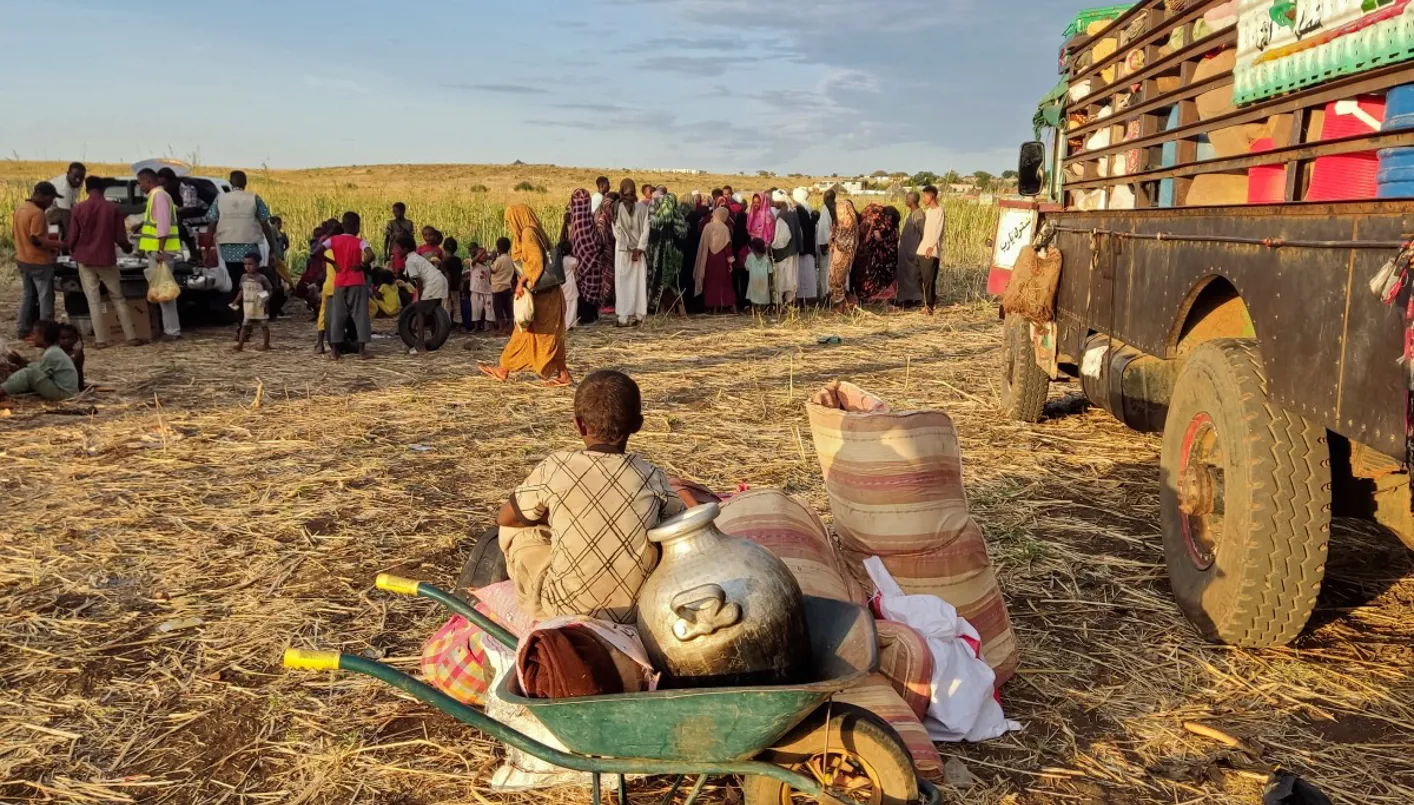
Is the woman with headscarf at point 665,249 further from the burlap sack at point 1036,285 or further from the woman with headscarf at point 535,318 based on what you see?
the burlap sack at point 1036,285

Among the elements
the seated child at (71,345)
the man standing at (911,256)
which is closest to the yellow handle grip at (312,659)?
the seated child at (71,345)

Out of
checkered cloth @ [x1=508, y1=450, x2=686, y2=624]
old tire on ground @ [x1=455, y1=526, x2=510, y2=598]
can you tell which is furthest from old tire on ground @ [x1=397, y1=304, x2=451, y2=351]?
checkered cloth @ [x1=508, y1=450, x2=686, y2=624]

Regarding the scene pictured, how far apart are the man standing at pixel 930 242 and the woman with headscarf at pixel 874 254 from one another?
91cm

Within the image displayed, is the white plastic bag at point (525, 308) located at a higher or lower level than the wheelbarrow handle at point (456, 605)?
higher

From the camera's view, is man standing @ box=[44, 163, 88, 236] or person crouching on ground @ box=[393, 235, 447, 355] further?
man standing @ box=[44, 163, 88, 236]

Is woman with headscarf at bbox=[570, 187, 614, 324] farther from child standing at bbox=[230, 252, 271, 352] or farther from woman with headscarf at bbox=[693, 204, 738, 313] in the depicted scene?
child standing at bbox=[230, 252, 271, 352]

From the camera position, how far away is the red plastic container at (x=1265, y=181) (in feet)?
11.8

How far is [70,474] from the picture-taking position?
21.6ft

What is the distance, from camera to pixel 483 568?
4.18 m

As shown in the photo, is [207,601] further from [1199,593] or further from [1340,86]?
[1340,86]

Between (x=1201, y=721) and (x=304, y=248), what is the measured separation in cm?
1864

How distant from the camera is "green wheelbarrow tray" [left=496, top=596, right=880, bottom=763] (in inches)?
92.5

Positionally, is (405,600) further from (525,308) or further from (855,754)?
(525,308)

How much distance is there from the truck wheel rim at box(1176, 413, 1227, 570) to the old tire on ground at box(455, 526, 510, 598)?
269 centimetres
